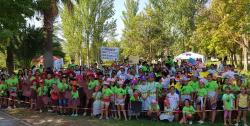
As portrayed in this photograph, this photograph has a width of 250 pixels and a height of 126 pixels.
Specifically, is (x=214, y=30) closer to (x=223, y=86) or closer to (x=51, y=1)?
(x=51, y=1)

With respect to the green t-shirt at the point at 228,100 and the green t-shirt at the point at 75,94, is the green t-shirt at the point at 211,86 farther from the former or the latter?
the green t-shirt at the point at 75,94

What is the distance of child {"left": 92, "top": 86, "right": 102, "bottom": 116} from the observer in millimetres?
19438

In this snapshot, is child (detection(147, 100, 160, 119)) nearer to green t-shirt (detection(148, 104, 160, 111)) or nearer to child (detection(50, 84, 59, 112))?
green t-shirt (detection(148, 104, 160, 111))

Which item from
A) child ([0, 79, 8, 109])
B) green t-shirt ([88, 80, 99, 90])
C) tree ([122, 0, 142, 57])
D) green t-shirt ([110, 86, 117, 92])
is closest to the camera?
green t-shirt ([110, 86, 117, 92])

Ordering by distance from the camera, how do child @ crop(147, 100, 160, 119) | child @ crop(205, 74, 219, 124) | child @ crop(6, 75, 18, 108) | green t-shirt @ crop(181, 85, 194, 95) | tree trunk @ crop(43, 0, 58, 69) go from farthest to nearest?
tree trunk @ crop(43, 0, 58, 69), child @ crop(6, 75, 18, 108), child @ crop(147, 100, 160, 119), green t-shirt @ crop(181, 85, 194, 95), child @ crop(205, 74, 219, 124)

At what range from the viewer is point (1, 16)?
76.0 feet

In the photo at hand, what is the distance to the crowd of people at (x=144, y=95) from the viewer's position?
17516 mm

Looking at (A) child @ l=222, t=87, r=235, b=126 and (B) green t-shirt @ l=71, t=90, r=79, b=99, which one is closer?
(A) child @ l=222, t=87, r=235, b=126

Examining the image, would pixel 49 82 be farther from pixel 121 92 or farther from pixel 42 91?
pixel 121 92

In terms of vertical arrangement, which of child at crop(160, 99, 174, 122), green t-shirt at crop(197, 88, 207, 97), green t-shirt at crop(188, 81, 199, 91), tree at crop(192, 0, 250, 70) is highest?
tree at crop(192, 0, 250, 70)

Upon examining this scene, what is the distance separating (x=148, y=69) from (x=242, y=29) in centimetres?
2082

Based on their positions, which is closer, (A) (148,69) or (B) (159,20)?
(A) (148,69)

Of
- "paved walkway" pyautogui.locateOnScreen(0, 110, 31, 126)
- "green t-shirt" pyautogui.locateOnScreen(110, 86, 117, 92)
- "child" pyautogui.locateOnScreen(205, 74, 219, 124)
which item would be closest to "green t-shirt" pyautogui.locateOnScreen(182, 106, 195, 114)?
"child" pyautogui.locateOnScreen(205, 74, 219, 124)

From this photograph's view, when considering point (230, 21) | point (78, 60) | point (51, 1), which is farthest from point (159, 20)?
point (51, 1)
